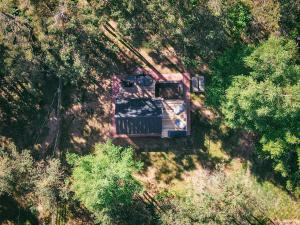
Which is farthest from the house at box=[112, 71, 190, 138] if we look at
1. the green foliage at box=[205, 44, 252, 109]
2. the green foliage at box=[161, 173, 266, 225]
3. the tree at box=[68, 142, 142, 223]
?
the green foliage at box=[161, 173, 266, 225]

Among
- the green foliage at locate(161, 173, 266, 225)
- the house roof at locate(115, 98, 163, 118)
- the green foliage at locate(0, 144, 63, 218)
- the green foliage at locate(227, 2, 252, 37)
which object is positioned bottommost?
the green foliage at locate(161, 173, 266, 225)

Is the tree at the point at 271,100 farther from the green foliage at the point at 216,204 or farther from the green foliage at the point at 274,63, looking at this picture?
the green foliage at the point at 216,204

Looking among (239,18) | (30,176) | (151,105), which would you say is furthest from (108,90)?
(239,18)

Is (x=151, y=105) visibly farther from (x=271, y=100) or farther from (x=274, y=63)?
(x=274, y=63)

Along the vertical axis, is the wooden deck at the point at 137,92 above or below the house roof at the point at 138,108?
above

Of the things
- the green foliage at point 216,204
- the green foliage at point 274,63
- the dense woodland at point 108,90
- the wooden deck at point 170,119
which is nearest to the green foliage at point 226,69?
the dense woodland at point 108,90

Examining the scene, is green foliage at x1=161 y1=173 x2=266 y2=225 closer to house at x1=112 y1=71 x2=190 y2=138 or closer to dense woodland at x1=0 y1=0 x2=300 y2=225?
dense woodland at x1=0 y1=0 x2=300 y2=225
